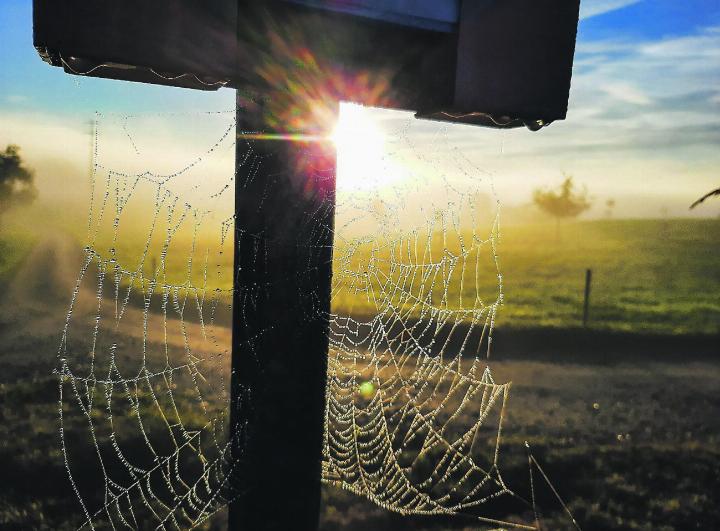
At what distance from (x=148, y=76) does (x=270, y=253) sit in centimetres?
86

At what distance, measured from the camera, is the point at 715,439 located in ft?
24.4

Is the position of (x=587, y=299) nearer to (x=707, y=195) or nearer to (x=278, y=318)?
(x=707, y=195)

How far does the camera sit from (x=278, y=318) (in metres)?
2.50

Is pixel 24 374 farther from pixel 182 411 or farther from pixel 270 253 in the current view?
pixel 270 253

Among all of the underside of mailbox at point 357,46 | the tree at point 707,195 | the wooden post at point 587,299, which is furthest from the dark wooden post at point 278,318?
the wooden post at point 587,299

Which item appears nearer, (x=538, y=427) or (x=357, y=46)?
(x=357, y=46)

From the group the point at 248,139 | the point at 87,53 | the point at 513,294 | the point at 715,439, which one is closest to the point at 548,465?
the point at 715,439

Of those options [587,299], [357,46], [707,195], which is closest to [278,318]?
[357,46]

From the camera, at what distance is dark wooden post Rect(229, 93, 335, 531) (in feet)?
8.09

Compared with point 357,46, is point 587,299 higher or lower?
lower

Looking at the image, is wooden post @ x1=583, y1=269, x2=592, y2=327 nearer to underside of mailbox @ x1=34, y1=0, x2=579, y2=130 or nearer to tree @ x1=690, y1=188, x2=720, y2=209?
tree @ x1=690, y1=188, x2=720, y2=209

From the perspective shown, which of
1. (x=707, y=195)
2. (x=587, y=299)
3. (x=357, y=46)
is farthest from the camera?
(x=587, y=299)

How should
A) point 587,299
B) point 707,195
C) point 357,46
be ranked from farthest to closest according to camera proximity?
1. point 587,299
2. point 707,195
3. point 357,46

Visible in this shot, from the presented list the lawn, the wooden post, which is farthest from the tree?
the wooden post
